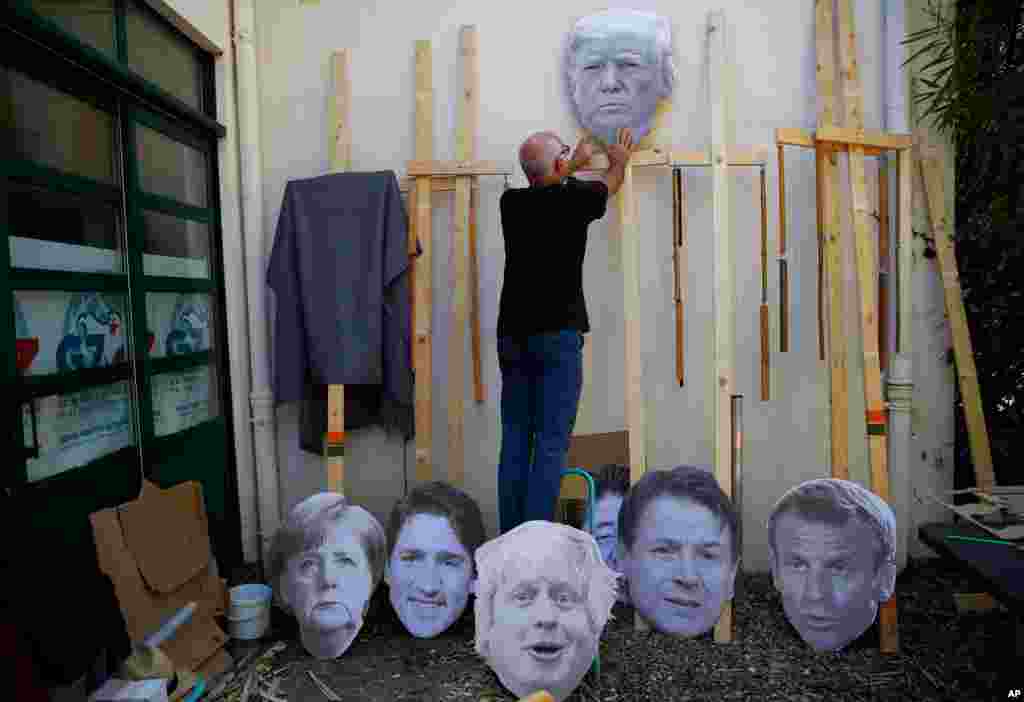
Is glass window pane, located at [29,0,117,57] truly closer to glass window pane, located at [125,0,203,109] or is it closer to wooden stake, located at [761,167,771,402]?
glass window pane, located at [125,0,203,109]

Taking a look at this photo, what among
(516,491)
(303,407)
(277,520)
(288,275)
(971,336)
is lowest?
(277,520)

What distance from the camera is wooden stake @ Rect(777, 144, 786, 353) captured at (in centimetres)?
272

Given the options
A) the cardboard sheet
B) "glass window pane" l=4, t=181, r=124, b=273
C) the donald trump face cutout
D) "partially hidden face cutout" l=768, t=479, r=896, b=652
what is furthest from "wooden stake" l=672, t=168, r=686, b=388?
"glass window pane" l=4, t=181, r=124, b=273

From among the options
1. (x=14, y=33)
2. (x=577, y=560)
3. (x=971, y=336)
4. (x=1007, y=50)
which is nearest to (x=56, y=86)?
(x=14, y=33)

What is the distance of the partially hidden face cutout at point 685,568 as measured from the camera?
8.06ft

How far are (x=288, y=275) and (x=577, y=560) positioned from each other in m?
1.58

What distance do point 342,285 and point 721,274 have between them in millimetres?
1436

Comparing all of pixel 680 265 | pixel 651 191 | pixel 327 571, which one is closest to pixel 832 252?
pixel 680 265

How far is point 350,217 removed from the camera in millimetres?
2803

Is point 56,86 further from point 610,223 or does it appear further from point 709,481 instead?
point 709,481

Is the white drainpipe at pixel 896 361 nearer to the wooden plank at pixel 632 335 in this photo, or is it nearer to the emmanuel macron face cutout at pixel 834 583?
the emmanuel macron face cutout at pixel 834 583

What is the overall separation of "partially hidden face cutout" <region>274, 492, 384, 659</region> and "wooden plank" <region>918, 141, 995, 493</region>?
2.28 meters

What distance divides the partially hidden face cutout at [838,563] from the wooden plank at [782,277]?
0.66 metres

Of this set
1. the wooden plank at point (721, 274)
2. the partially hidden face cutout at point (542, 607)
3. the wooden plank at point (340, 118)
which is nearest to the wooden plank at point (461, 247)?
the wooden plank at point (340, 118)
